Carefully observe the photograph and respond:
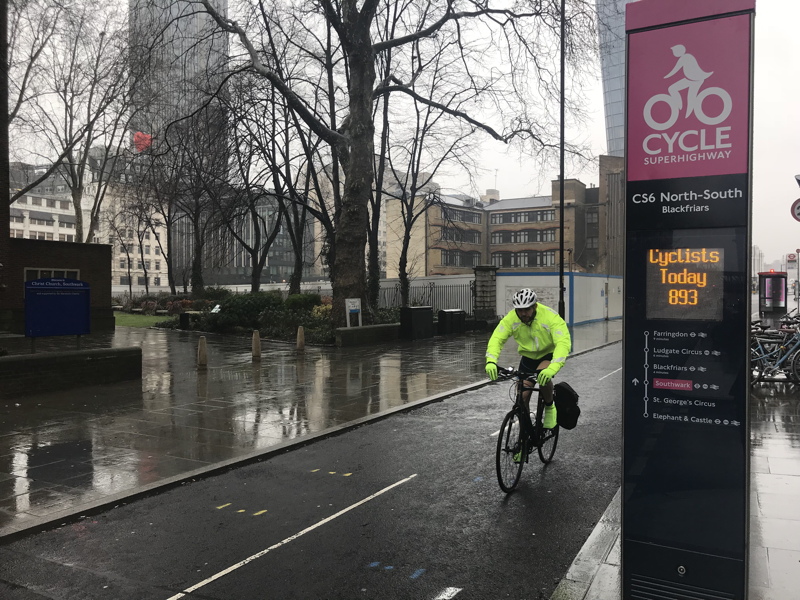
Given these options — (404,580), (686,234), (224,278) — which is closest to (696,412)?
(686,234)

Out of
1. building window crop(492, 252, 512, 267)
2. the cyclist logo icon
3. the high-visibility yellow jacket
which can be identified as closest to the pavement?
the high-visibility yellow jacket

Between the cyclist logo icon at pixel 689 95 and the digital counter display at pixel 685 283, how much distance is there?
25.0 inches

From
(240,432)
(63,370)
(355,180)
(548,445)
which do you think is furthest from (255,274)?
(548,445)

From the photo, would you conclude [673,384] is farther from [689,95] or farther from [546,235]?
[546,235]

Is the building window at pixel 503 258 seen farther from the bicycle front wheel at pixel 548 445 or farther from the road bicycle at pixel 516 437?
the road bicycle at pixel 516 437

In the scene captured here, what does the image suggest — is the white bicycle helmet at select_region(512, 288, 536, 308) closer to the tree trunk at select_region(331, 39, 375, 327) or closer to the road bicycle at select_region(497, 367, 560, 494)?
the road bicycle at select_region(497, 367, 560, 494)

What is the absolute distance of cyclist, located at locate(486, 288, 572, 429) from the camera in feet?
19.7

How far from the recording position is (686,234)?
3105 mm

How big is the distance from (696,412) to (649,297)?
614mm

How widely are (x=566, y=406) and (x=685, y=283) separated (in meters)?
3.38

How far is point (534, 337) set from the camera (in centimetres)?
624

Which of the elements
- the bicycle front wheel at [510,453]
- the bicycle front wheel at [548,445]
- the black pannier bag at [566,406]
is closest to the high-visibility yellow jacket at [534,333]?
the black pannier bag at [566,406]

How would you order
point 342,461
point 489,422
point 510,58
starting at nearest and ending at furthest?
1. point 342,461
2. point 489,422
3. point 510,58

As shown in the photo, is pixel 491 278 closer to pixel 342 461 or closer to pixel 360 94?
pixel 360 94
